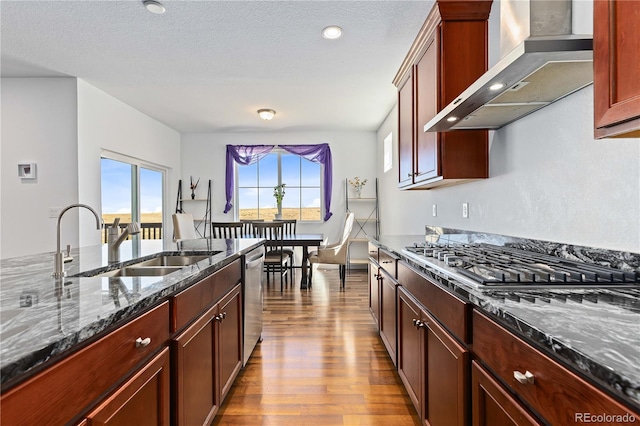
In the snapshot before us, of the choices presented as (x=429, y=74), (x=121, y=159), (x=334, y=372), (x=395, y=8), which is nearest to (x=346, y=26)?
(x=395, y=8)

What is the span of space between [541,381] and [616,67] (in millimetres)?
778

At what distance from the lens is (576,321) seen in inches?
28.5

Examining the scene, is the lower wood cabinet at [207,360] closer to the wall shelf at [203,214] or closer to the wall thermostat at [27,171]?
the wall thermostat at [27,171]

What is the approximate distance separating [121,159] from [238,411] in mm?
4082

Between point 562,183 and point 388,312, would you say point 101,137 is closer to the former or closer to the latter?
point 388,312

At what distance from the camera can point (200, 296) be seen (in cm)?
142

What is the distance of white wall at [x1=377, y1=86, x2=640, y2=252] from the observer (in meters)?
1.20

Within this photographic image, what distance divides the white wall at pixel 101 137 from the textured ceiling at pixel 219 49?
0.19 metres

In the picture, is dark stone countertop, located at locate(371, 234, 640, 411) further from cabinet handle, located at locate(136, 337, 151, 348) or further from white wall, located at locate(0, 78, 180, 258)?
white wall, located at locate(0, 78, 180, 258)

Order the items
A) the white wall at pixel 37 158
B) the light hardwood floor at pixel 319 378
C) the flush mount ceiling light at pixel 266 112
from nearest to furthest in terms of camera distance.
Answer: the light hardwood floor at pixel 319 378 < the white wall at pixel 37 158 < the flush mount ceiling light at pixel 266 112

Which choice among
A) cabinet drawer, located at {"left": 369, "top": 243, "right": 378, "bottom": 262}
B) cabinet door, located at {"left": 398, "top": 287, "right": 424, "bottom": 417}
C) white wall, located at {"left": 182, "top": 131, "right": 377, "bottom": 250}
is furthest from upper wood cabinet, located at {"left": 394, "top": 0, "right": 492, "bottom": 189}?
white wall, located at {"left": 182, "top": 131, "right": 377, "bottom": 250}

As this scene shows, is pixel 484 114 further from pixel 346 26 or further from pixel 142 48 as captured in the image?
pixel 142 48

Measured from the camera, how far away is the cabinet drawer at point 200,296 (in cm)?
120

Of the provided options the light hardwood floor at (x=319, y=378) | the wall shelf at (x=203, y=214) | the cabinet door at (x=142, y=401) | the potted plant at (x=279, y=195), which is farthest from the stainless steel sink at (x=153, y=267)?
the wall shelf at (x=203, y=214)
